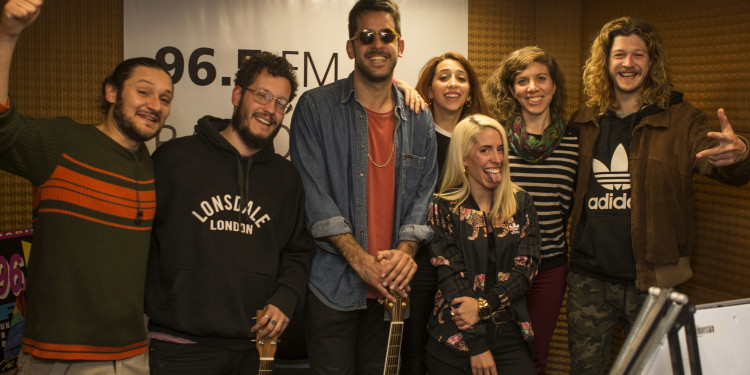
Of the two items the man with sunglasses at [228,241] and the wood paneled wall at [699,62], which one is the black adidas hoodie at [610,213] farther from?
the man with sunglasses at [228,241]

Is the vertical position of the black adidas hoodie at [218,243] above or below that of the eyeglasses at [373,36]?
below

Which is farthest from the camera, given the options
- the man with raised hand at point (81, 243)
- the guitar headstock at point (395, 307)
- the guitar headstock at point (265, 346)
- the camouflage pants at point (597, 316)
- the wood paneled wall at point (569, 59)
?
the wood paneled wall at point (569, 59)

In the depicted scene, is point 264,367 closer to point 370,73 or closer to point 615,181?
point 370,73

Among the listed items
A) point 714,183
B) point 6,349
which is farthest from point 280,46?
point 714,183

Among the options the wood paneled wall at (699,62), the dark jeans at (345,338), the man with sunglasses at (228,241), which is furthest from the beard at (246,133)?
Result: the wood paneled wall at (699,62)

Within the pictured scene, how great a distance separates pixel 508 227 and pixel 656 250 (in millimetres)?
723

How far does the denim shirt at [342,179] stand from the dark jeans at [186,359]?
527 millimetres

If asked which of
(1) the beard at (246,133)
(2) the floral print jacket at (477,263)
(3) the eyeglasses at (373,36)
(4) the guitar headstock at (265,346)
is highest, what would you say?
(3) the eyeglasses at (373,36)

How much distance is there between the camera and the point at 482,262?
106 inches

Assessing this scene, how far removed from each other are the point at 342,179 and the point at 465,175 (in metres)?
0.59

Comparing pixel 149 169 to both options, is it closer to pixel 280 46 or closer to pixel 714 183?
pixel 280 46

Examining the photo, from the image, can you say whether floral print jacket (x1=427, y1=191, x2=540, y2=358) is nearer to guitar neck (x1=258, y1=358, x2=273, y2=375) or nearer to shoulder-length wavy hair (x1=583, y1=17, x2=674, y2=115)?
guitar neck (x1=258, y1=358, x2=273, y2=375)

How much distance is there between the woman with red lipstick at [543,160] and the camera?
3047 mm

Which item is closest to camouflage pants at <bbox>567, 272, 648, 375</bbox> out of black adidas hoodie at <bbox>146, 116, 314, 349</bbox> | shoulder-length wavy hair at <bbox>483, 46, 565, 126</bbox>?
shoulder-length wavy hair at <bbox>483, 46, 565, 126</bbox>
